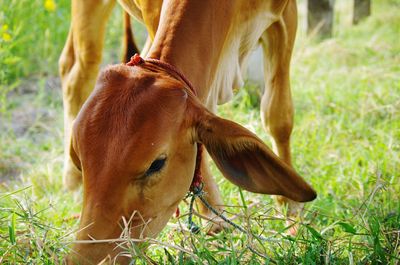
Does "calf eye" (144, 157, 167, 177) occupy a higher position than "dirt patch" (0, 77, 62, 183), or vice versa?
"calf eye" (144, 157, 167, 177)

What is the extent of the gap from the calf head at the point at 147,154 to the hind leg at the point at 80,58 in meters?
1.61

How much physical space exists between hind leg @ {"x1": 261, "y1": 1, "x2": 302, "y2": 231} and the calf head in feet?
3.97

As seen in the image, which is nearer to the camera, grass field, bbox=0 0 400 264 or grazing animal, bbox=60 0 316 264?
grazing animal, bbox=60 0 316 264

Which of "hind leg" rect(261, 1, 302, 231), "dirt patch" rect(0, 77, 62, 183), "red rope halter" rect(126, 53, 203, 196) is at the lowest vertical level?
"dirt patch" rect(0, 77, 62, 183)

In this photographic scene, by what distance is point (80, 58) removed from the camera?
4.21m

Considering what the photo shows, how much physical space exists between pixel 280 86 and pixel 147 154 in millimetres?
1602

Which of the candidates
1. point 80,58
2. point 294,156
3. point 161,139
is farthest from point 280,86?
point 161,139

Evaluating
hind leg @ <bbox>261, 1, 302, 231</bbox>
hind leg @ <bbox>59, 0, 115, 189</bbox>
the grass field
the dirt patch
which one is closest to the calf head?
the grass field

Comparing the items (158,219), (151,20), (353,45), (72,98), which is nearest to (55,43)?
(72,98)

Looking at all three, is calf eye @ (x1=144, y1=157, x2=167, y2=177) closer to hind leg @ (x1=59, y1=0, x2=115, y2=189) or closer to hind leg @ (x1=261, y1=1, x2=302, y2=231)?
hind leg @ (x1=261, y1=1, x2=302, y2=231)

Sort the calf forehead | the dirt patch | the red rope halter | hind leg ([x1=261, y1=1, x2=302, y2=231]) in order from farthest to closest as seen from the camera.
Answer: the dirt patch < hind leg ([x1=261, y1=1, x2=302, y2=231]) < the red rope halter < the calf forehead

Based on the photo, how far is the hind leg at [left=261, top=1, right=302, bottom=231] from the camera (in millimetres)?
3655

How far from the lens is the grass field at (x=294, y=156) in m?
2.77

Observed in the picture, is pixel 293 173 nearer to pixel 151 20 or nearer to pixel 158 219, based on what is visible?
pixel 158 219
